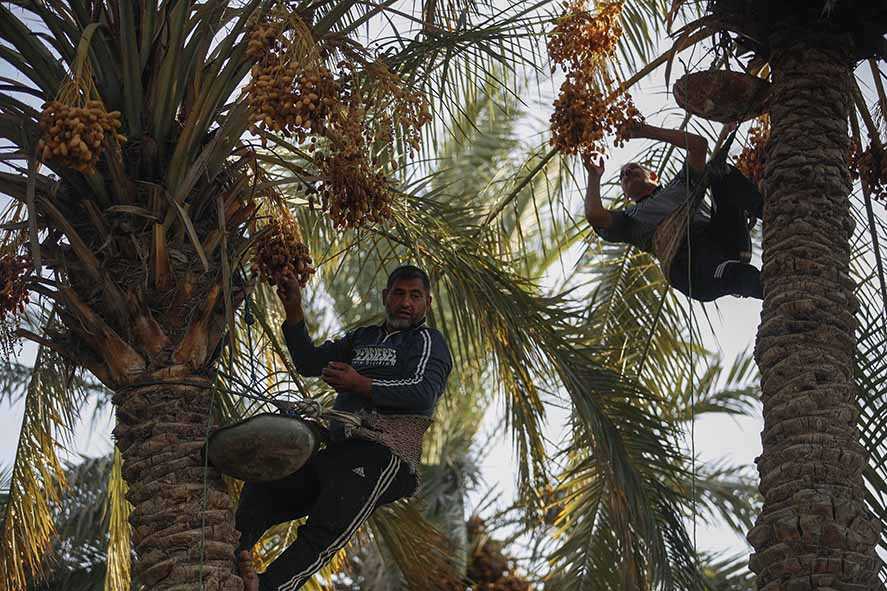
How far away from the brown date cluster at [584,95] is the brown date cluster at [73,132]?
1.96m

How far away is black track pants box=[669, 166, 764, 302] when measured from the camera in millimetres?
7062

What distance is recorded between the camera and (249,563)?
5598 mm

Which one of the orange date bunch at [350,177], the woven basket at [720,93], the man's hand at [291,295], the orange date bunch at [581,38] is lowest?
the man's hand at [291,295]

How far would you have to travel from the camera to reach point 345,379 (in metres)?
5.97

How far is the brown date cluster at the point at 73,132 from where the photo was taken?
4977mm

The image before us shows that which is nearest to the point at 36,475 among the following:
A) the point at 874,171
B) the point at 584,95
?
the point at 584,95

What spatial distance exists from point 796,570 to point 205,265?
2.34m

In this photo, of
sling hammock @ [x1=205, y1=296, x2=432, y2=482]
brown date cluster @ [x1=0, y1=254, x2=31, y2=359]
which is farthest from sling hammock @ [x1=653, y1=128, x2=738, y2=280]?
brown date cluster @ [x1=0, y1=254, x2=31, y2=359]

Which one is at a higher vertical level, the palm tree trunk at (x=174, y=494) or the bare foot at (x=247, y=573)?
the palm tree trunk at (x=174, y=494)

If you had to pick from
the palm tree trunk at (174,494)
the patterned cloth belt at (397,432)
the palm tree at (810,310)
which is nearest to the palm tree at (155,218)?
the palm tree trunk at (174,494)

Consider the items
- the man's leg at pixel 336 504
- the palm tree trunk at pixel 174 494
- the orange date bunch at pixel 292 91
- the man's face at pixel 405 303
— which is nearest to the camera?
the orange date bunch at pixel 292 91

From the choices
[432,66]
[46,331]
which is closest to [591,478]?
[432,66]

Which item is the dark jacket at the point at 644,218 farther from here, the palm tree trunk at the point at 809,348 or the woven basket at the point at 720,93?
the palm tree trunk at the point at 809,348

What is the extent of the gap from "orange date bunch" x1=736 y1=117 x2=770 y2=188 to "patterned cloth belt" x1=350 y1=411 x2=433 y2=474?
7.61 ft
